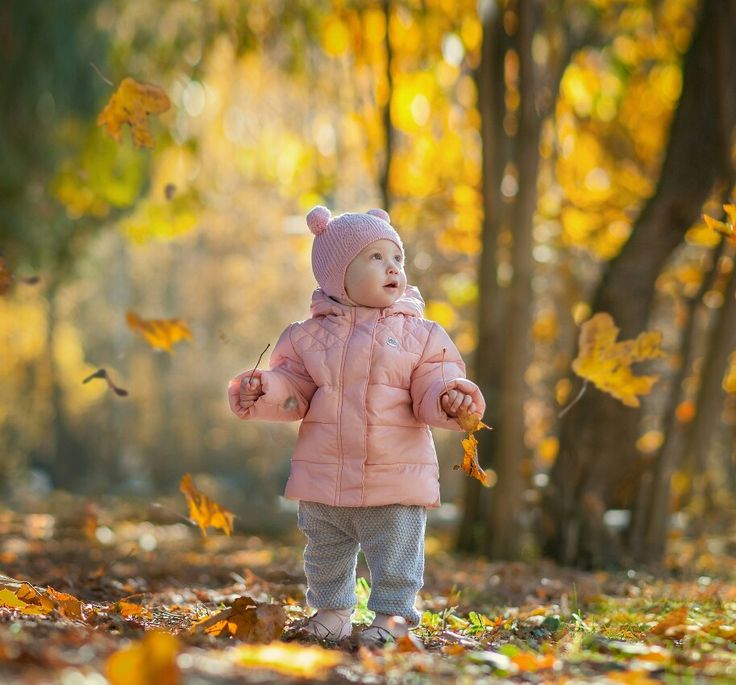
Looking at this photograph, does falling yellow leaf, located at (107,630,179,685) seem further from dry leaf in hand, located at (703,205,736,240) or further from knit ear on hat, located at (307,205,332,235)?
dry leaf in hand, located at (703,205,736,240)

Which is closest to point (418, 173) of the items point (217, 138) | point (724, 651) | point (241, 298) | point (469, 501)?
point (217, 138)

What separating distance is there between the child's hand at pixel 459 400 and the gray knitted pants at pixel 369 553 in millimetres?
332

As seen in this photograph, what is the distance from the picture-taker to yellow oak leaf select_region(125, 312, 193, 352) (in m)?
4.54

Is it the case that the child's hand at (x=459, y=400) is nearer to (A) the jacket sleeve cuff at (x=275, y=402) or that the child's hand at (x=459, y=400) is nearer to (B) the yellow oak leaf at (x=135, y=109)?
(A) the jacket sleeve cuff at (x=275, y=402)

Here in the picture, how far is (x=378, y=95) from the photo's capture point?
7.14 meters

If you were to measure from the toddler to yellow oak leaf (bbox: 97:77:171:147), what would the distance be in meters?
1.07

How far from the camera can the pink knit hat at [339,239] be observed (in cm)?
335

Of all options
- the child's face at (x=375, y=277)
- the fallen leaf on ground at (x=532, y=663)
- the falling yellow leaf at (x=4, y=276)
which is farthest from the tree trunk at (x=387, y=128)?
the fallen leaf on ground at (x=532, y=663)

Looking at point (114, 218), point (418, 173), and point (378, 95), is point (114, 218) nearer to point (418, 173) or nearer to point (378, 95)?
point (418, 173)

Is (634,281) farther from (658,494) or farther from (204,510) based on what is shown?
(204,510)

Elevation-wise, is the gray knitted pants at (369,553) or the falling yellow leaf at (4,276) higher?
the falling yellow leaf at (4,276)

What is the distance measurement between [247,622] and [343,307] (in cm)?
97

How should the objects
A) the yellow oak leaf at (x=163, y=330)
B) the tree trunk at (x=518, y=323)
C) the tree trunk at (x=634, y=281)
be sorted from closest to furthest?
the yellow oak leaf at (x=163, y=330)
the tree trunk at (x=634, y=281)
the tree trunk at (x=518, y=323)

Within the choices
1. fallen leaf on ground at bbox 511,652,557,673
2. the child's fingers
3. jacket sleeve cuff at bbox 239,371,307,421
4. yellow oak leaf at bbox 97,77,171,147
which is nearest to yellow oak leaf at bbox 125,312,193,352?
yellow oak leaf at bbox 97,77,171,147
